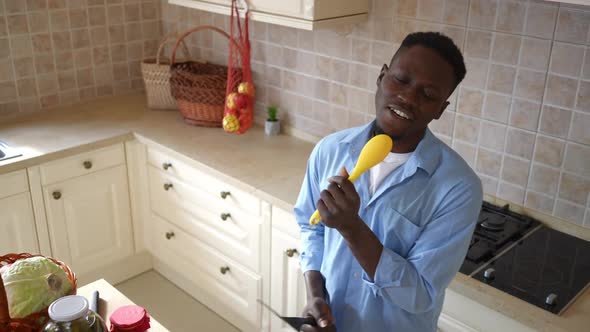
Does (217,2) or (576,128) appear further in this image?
(217,2)

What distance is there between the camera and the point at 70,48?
9.46ft

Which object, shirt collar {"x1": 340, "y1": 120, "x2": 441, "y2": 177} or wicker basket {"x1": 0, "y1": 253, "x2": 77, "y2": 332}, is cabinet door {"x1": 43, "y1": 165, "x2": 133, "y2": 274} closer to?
wicker basket {"x1": 0, "y1": 253, "x2": 77, "y2": 332}

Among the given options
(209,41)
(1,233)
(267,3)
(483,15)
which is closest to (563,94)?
(483,15)

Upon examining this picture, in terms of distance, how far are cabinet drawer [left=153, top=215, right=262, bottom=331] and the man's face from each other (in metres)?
1.24

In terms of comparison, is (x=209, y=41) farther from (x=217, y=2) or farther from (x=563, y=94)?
(x=563, y=94)

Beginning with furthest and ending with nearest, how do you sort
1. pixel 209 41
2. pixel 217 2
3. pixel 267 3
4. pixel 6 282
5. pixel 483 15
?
pixel 209 41, pixel 217 2, pixel 267 3, pixel 483 15, pixel 6 282

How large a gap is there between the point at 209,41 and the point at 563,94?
1.72 meters

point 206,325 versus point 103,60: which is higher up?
point 103,60

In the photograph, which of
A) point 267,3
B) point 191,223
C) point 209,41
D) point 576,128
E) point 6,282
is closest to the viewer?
point 6,282

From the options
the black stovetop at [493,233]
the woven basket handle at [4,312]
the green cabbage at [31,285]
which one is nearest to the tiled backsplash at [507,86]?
the black stovetop at [493,233]

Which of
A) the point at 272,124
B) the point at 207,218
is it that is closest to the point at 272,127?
the point at 272,124

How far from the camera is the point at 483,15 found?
1937 mm

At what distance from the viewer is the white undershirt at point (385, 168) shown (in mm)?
1315

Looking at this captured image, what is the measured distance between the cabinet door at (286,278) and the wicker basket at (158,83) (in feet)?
3.46
